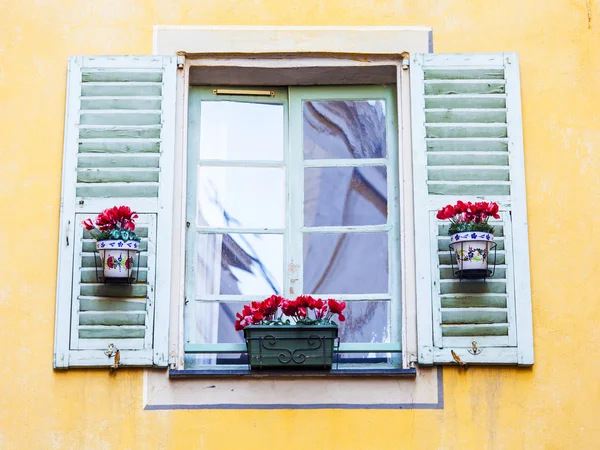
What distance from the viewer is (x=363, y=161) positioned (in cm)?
643

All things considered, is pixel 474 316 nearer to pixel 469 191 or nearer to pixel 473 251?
pixel 473 251

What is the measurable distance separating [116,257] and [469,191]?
1.87 metres

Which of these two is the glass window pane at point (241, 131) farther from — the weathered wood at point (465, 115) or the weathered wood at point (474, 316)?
the weathered wood at point (474, 316)

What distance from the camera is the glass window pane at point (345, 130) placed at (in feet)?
21.2

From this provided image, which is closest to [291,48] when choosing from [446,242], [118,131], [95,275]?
[118,131]

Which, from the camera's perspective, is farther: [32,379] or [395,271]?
[395,271]

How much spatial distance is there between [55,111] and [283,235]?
55.4 inches

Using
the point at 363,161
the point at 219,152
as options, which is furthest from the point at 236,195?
the point at 363,161

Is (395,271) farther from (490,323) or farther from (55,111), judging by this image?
(55,111)

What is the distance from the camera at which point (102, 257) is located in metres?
5.84

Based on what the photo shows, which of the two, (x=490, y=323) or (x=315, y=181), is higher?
(x=315, y=181)

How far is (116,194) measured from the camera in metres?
6.06

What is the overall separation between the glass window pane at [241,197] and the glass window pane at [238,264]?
88 mm

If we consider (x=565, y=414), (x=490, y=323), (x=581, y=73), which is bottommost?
(x=565, y=414)
